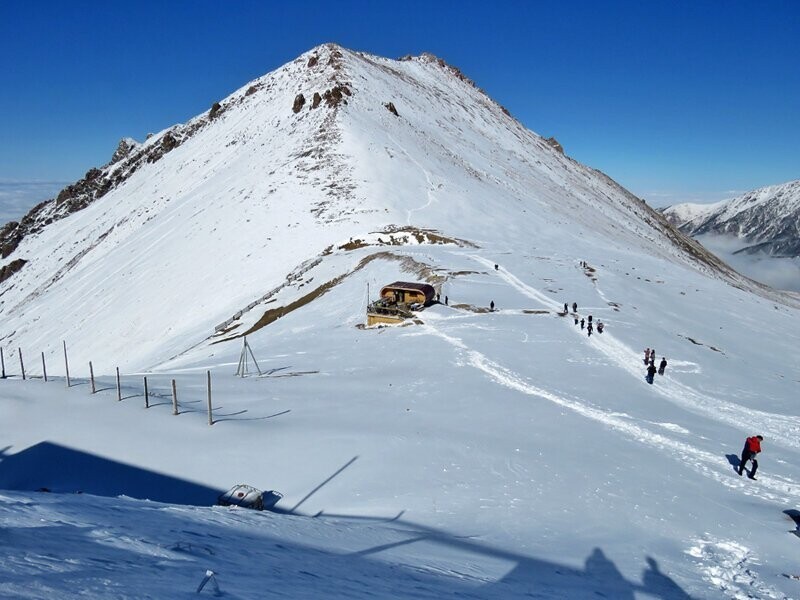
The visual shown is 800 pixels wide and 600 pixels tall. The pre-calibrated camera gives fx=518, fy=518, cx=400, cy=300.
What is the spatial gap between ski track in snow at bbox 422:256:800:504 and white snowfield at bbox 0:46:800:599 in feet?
0.33

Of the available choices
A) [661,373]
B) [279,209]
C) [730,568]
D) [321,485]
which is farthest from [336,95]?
[730,568]

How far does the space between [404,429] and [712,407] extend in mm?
10862

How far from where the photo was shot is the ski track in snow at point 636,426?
1184 cm

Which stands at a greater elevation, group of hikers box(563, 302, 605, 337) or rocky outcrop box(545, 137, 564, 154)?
rocky outcrop box(545, 137, 564, 154)

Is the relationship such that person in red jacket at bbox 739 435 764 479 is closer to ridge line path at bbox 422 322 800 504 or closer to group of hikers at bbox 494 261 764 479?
group of hikers at bbox 494 261 764 479

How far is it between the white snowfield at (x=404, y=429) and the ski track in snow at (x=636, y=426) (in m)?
0.10

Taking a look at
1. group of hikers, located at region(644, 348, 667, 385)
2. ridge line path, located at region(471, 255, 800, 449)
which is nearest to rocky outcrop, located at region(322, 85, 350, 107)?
ridge line path, located at region(471, 255, 800, 449)

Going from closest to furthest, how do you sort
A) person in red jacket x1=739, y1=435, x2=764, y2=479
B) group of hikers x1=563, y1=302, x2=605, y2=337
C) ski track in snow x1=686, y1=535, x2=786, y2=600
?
ski track in snow x1=686, y1=535, x2=786, y2=600 < person in red jacket x1=739, y1=435, x2=764, y2=479 < group of hikers x1=563, y1=302, x2=605, y2=337

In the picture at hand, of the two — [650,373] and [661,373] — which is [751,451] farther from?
[661,373]

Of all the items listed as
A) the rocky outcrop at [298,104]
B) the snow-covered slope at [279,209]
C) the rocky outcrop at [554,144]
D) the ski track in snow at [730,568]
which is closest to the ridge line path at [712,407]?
the ski track in snow at [730,568]

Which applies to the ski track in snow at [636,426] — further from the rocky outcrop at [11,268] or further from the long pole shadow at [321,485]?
the rocky outcrop at [11,268]

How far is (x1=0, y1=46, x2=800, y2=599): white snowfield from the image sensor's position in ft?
24.0

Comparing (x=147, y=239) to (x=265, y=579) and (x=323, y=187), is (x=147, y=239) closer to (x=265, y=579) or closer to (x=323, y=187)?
(x=323, y=187)

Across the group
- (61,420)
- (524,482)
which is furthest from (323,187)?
(524,482)
